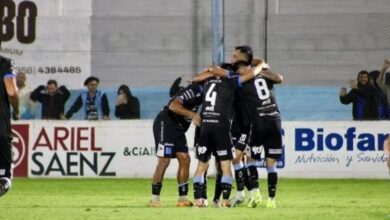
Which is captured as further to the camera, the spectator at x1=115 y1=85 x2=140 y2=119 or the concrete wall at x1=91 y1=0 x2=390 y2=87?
the spectator at x1=115 y1=85 x2=140 y2=119

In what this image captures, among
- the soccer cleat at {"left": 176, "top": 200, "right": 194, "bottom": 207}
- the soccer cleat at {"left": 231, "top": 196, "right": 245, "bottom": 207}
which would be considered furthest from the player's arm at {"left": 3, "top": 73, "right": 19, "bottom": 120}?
the soccer cleat at {"left": 231, "top": 196, "right": 245, "bottom": 207}

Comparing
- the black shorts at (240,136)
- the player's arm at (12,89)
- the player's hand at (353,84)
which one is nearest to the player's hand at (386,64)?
the player's hand at (353,84)

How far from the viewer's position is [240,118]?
57.9 ft

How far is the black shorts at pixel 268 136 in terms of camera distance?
17.0m

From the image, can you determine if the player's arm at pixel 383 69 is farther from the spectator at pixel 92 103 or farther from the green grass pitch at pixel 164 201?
the spectator at pixel 92 103

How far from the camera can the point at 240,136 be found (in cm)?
1791

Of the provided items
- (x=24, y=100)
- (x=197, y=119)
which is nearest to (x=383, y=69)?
(x=24, y=100)

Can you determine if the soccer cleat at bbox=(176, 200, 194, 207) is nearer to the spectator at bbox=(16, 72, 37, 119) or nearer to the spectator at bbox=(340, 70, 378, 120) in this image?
the spectator at bbox=(340, 70, 378, 120)

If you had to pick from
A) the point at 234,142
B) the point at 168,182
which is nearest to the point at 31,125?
the point at 168,182

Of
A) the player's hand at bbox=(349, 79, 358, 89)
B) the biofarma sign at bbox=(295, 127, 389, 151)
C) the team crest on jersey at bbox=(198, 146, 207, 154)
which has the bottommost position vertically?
the biofarma sign at bbox=(295, 127, 389, 151)

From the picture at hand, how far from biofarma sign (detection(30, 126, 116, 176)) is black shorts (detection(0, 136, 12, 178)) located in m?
12.9

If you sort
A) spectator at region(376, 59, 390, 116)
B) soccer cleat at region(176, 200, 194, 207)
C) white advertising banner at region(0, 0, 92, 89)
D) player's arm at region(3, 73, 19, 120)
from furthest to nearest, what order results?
white advertising banner at region(0, 0, 92, 89) < spectator at region(376, 59, 390, 116) < soccer cleat at region(176, 200, 194, 207) < player's arm at region(3, 73, 19, 120)

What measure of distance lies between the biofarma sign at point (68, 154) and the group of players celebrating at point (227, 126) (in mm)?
8264

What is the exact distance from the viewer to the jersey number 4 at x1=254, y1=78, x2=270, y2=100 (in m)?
17.0
